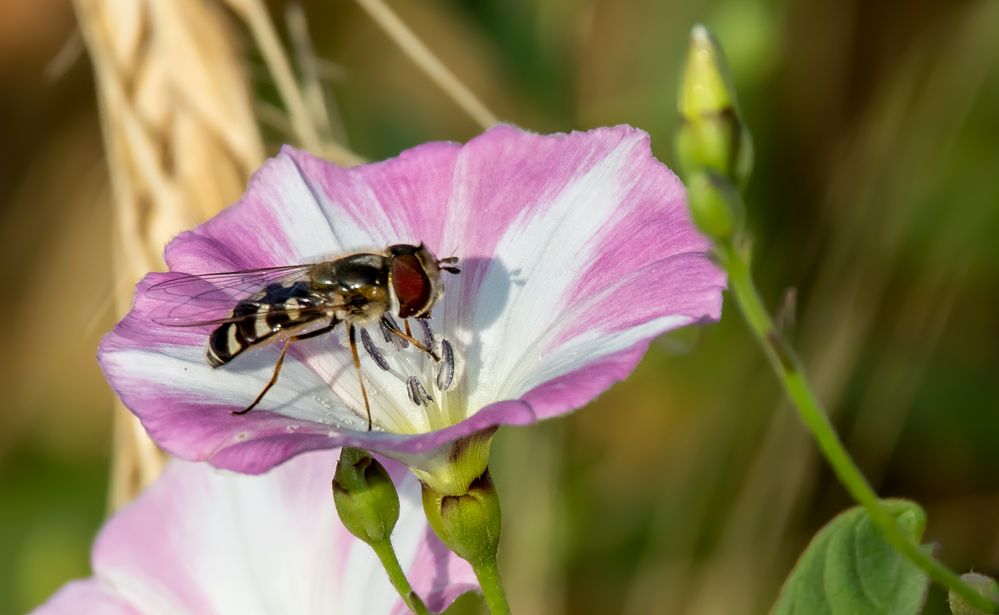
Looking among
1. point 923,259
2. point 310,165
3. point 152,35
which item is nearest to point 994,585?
point 310,165

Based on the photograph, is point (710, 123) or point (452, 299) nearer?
point (710, 123)

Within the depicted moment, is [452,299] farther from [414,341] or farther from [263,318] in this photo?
[263,318]

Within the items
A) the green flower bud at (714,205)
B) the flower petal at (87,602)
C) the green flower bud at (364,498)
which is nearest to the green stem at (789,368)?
the green flower bud at (714,205)

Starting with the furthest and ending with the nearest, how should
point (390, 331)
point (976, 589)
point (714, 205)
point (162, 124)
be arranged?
point (162, 124) → point (390, 331) → point (976, 589) → point (714, 205)

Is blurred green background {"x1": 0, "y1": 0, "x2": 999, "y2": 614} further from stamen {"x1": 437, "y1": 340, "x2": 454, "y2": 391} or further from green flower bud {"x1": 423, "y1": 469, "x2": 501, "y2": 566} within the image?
green flower bud {"x1": 423, "y1": 469, "x2": 501, "y2": 566}

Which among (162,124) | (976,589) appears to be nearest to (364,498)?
(976,589)

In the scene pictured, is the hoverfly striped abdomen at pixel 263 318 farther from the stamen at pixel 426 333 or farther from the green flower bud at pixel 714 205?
the green flower bud at pixel 714 205
